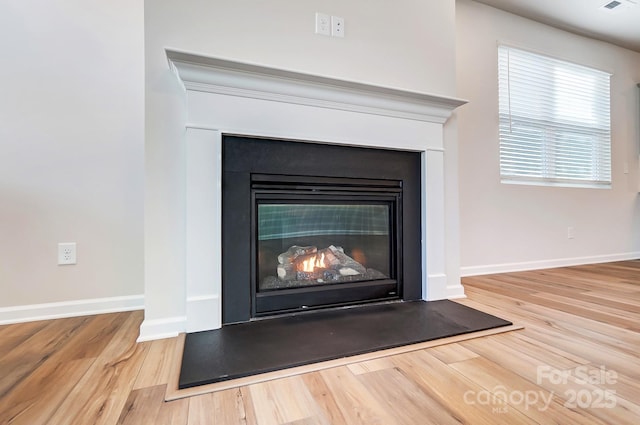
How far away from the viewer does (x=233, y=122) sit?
1.29 metres

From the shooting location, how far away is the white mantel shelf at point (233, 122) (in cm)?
123

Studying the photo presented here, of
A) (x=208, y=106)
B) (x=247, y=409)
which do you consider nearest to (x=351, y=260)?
(x=247, y=409)

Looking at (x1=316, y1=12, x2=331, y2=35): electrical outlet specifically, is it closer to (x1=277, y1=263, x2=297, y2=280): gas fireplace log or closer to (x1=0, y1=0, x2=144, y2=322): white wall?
(x1=0, y1=0, x2=144, y2=322): white wall

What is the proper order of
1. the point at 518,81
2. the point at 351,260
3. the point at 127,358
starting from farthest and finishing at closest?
the point at 518,81 < the point at 351,260 < the point at 127,358

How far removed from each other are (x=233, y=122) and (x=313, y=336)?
1018 mm

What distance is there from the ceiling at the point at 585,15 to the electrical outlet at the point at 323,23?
1691mm

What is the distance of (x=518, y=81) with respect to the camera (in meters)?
2.45

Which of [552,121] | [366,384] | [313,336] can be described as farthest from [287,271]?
[552,121]

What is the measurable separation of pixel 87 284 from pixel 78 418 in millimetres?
1002

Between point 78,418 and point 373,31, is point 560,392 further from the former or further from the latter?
point 373,31

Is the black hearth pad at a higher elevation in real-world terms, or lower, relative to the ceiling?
lower

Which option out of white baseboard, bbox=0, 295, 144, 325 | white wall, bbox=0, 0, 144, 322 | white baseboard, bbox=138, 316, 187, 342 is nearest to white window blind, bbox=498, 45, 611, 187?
white baseboard, bbox=138, 316, 187, 342

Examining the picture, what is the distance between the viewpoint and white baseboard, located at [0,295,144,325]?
4.53 ft

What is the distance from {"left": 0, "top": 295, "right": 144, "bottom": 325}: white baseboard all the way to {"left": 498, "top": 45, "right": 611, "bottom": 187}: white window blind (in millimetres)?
2896
